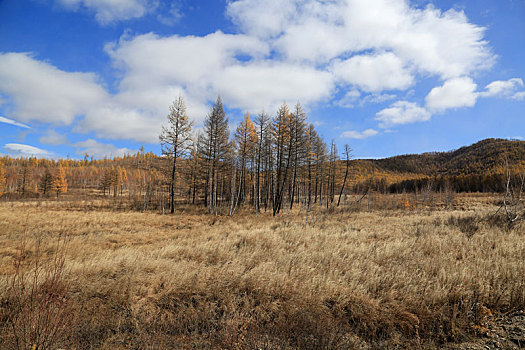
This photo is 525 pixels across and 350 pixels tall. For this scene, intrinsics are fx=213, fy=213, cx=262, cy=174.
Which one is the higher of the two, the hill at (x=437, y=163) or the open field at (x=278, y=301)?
the hill at (x=437, y=163)

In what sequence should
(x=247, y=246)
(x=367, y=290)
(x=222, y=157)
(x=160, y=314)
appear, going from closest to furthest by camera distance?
(x=160, y=314) < (x=367, y=290) < (x=247, y=246) < (x=222, y=157)

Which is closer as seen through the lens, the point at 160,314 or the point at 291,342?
the point at 291,342

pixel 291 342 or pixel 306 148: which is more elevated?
pixel 306 148

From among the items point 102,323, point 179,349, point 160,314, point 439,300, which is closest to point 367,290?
point 439,300

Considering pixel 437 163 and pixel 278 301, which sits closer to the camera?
pixel 278 301

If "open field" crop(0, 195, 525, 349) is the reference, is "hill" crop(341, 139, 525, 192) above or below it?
above

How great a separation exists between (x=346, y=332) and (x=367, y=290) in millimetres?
1352

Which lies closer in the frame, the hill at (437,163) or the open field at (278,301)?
the open field at (278,301)

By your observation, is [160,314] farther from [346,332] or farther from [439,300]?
[439,300]

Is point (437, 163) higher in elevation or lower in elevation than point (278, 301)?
higher

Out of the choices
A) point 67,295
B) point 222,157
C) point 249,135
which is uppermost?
point 249,135

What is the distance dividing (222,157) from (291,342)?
20.4 meters

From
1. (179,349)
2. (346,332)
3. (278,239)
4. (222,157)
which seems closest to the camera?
(179,349)

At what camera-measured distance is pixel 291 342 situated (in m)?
3.12
